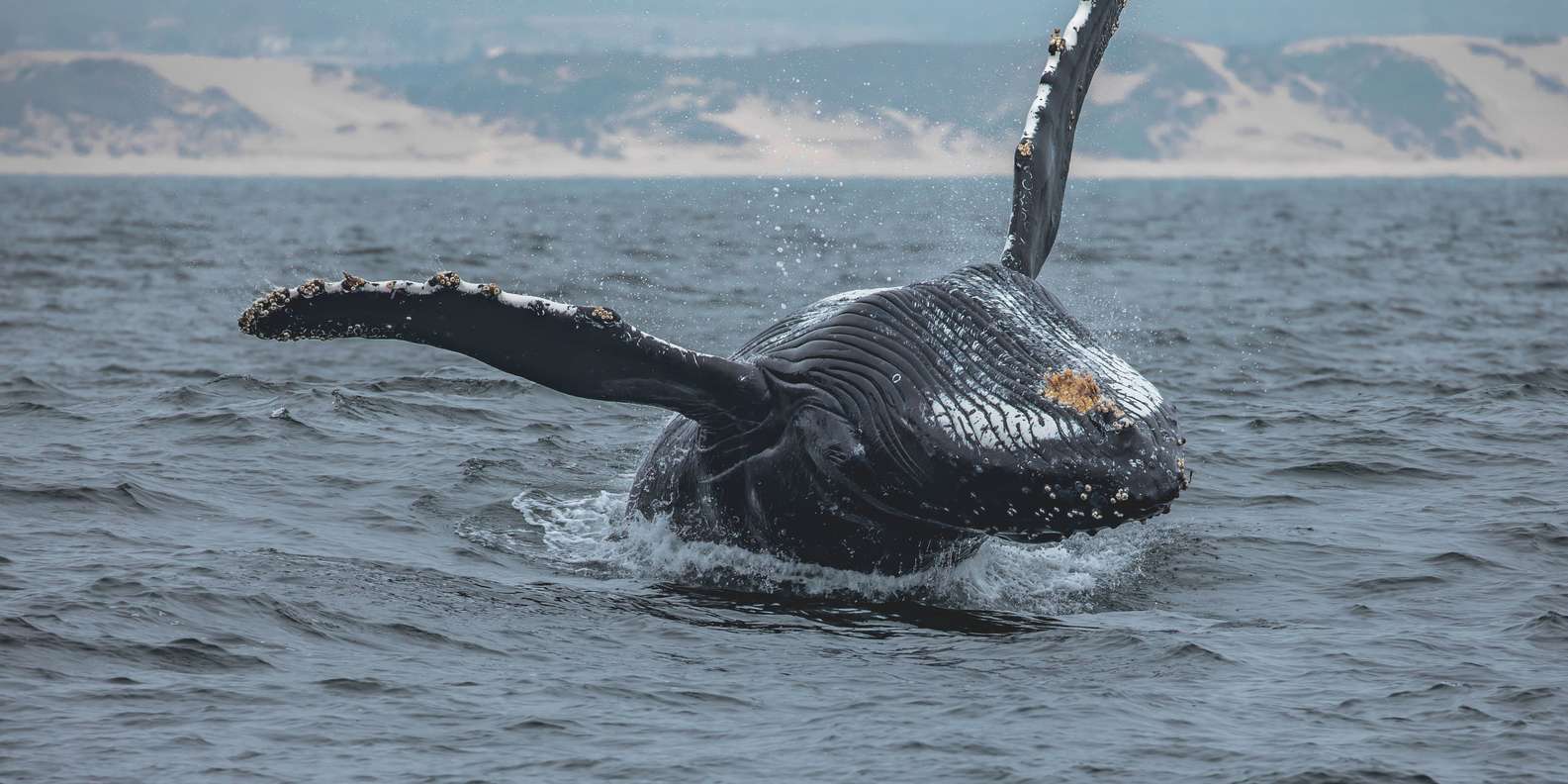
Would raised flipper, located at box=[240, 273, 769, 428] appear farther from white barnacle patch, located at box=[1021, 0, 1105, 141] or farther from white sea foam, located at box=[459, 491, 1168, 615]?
white barnacle patch, located at box=[1021, 0, 1105, 141]

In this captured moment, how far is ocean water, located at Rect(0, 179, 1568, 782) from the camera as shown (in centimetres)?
707

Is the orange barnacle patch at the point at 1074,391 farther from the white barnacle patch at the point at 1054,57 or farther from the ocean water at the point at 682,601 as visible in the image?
the white barnacle patch at the point at 1054,57

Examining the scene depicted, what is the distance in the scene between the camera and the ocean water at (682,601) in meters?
7.07

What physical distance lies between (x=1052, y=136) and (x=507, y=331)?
4382 millimetres

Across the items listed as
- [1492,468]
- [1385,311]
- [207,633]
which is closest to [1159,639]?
[207,633]

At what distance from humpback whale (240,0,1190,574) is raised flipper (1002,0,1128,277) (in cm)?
93

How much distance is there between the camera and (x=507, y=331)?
809 centimetres

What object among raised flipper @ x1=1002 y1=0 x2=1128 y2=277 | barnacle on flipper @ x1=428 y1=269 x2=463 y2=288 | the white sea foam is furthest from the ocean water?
raised flipper @ x1=1002 y1=0 x2=1128 y2=277

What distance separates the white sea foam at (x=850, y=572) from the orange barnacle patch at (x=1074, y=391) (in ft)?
4.33

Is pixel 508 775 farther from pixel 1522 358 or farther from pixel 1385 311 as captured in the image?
pixel 1385 311

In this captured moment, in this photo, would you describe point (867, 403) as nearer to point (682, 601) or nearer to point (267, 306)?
point (682, 601)

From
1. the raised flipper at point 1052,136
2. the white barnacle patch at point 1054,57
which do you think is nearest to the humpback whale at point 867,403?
the raised flipper at point 1052,136

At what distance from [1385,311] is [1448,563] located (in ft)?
48.5

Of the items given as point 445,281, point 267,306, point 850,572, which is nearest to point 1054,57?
point 850,572
